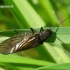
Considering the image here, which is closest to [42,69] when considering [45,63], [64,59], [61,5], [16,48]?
[45,63]

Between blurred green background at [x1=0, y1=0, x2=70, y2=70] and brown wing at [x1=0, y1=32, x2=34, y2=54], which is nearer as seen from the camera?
blurred green background at [x1=0, y1=0, x2=70, y2=70]

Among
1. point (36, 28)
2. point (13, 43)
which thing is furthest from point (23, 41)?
point (36, 28)

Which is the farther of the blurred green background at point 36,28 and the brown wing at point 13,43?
the brown wing at point 13,43

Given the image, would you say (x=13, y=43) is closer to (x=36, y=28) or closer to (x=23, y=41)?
(x=23, y=41)

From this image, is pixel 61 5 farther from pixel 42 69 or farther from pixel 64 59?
pixel 42 69

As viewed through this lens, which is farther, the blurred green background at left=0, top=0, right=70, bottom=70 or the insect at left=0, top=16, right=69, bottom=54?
the insect at left=0, top=16, right=69, bottom=54
